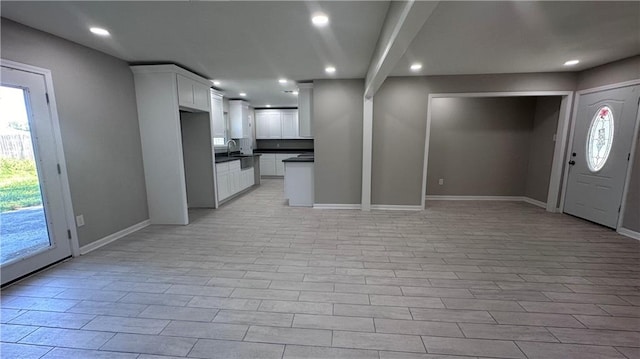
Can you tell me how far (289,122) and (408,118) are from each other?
16.0 feet

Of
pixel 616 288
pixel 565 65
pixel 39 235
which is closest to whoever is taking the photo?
pixel 616 288

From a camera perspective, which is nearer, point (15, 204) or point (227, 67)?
point (15, 204)

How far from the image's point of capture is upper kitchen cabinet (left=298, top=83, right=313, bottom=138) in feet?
16.0

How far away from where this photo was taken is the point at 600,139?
12.8 ft

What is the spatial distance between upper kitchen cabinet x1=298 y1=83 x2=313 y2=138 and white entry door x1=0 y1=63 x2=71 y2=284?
11.3 ft

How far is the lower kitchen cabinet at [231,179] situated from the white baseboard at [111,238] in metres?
1.51

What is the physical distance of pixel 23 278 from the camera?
2412 mm

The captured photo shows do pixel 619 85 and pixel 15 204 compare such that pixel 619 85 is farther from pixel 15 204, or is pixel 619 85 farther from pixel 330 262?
pixel 15 204

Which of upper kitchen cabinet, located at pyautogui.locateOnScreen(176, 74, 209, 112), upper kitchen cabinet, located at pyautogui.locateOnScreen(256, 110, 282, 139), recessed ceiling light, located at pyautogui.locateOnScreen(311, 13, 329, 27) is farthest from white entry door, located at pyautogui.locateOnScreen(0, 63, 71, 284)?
upper kitchen cabinet, located at pyautogui.locateOnScreen(256, 110, 282, 139)

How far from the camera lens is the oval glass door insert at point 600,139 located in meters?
3.75

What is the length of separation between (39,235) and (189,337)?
2.29 m

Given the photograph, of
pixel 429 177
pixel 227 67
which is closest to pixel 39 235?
pixel 227 67

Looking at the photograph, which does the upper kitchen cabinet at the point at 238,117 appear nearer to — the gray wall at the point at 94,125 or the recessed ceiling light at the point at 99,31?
the gray wall at the point at 94,125

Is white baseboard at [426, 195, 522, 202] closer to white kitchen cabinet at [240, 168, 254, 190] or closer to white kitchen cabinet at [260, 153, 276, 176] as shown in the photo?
white kitchen cabinet at [240, 168, 254, 190]
